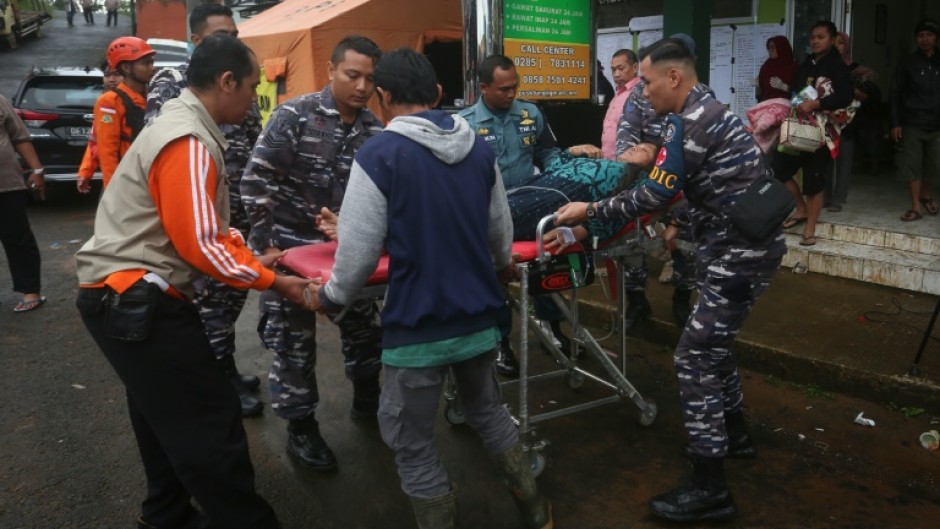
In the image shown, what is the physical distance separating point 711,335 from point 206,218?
2035mm

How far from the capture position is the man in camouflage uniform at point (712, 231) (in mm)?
3027

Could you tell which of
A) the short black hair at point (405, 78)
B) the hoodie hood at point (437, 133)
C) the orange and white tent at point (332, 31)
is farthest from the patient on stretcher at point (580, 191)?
the orange and white tent at point (332, 31)

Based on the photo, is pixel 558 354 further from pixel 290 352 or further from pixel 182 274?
pixel 182 274

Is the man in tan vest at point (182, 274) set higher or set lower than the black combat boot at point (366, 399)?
higher

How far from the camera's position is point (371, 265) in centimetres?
250

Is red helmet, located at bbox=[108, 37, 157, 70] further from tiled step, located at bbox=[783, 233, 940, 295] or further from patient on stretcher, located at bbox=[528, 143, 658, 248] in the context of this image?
tiled step, located at bbox=[783, 233, 940, 295]

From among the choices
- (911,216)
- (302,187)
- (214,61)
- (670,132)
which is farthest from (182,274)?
(911,216)

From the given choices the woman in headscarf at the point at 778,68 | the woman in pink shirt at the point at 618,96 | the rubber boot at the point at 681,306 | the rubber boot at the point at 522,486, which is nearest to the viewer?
the rubber boot at the point at 522,486

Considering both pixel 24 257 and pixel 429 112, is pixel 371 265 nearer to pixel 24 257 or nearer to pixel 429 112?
pixel 429 112

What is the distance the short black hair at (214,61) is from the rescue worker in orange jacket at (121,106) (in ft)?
8.59

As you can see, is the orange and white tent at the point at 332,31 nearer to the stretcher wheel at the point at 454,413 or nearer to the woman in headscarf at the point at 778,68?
the woman in headscarf at the point at 778,68

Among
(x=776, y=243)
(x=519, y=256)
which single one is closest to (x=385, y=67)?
(x=519, y=256)

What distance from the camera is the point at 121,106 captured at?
4914 mm

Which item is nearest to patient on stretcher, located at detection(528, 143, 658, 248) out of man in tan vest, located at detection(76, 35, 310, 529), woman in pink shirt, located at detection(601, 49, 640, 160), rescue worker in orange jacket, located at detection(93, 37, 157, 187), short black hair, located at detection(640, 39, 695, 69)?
short black hair, located at detection(640, 39, 695, 69)
